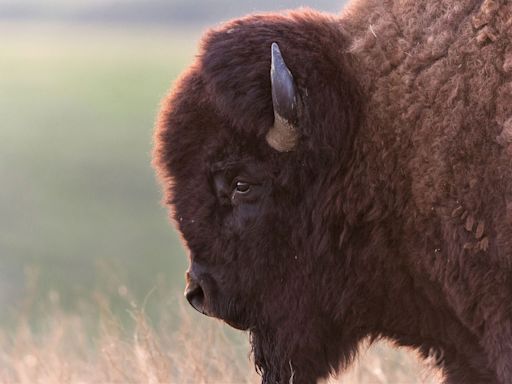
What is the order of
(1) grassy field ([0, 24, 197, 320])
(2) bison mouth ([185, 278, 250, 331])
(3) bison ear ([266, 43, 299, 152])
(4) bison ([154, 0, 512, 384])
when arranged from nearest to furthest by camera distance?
(4) bison ([154, 0, 512, 384]) → (3) bison ear ([266, 43, 299, 152]) → (2) bison mouth ([185, 278, 250, 331]) → (1) grassy field ([0, 24, 197, 320])

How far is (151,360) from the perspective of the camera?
555 centimetres

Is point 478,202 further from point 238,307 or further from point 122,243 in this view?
point 122,243

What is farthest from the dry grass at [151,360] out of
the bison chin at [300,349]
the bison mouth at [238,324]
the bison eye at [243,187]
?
the bison eye at [243,187]

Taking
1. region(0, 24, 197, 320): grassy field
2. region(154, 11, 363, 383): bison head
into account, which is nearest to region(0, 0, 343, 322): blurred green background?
region(0, 24, 197, 320): grassy field

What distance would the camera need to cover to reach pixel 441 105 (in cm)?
380

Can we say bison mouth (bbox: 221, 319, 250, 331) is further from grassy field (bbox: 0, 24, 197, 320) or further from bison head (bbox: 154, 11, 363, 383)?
grassy field (bbox: 0, 24, 197, 320)

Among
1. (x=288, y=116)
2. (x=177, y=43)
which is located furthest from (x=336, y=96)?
(x=177, y=43)

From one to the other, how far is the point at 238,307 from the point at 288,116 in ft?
2.50

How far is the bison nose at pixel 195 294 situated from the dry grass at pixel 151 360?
39.0 inches

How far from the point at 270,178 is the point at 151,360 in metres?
1.77

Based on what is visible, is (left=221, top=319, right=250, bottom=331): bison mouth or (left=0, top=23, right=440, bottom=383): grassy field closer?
(left=221, top=319, right=250, bottom=331): bison mouth

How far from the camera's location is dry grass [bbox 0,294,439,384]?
18.5ft

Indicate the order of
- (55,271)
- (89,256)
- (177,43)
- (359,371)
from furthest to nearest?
(177,43), (89,256), (55,271), (359,371)

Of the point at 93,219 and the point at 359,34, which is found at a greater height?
the point at 359,34
